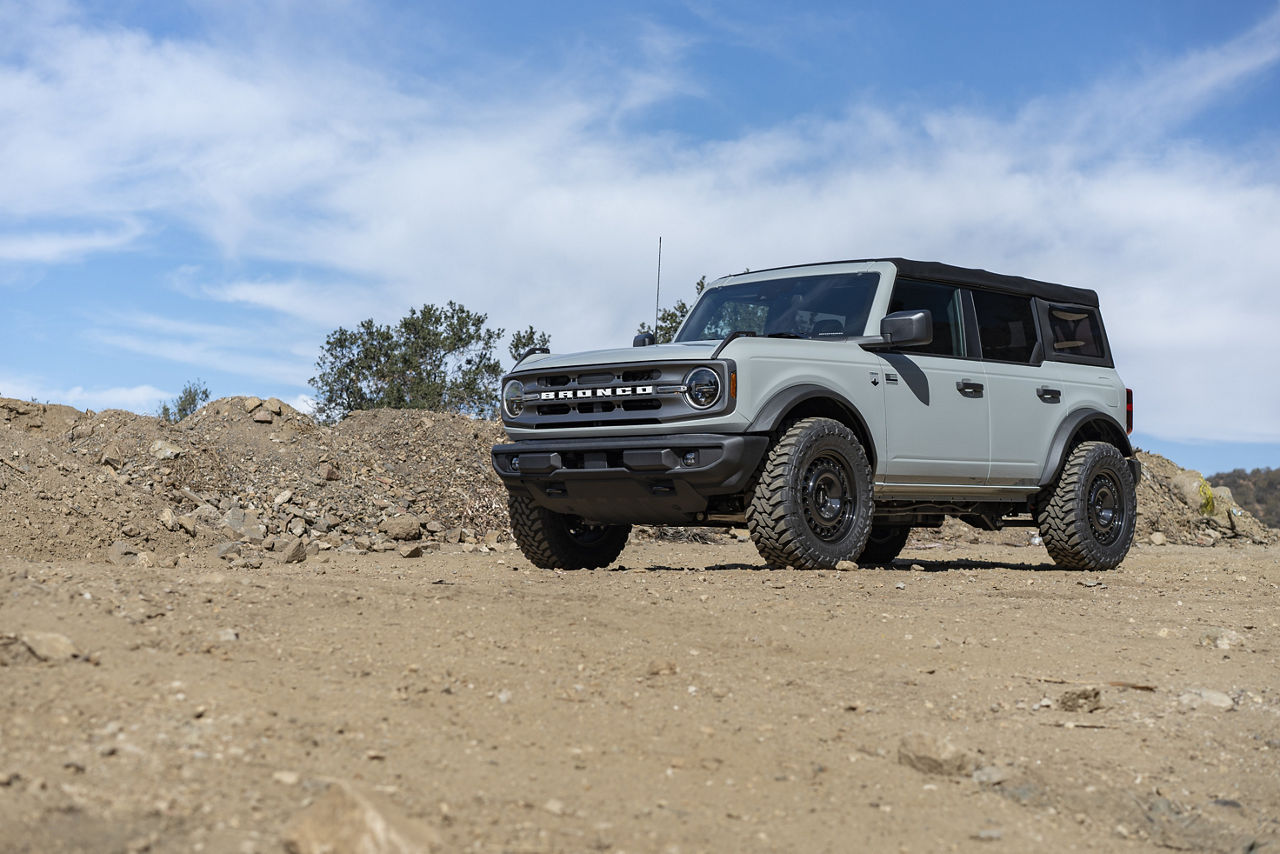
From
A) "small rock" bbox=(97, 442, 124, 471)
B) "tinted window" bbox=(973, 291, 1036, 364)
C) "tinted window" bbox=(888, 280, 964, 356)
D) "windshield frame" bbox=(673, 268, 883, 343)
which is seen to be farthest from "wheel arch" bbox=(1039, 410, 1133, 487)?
"small rock" bbox=(97, 442, 124, 471)

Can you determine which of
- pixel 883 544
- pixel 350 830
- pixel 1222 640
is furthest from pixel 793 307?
pixel 350 830

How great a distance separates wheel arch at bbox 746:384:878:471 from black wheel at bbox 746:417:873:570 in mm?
149

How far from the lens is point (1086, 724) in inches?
202

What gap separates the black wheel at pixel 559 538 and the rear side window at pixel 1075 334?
432 cm

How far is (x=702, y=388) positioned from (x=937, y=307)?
2.78 metres

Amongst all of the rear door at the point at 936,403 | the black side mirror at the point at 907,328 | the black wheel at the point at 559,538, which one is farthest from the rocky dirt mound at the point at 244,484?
the black side mirror at the point at 907,328

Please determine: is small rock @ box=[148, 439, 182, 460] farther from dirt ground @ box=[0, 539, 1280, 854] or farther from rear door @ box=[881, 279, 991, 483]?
rear door @ box=[881, 279, 991, 483]

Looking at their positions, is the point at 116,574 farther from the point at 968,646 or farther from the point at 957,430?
the point at 957,430

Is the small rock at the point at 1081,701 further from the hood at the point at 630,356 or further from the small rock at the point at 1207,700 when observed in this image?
the hood at the point at 630,356

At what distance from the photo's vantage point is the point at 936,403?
919cm

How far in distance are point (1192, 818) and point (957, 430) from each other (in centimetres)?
520

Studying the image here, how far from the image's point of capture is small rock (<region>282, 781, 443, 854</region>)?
10.4 feet

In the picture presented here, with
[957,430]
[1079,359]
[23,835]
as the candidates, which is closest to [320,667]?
[23,835]

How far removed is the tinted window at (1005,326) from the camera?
395 inches
